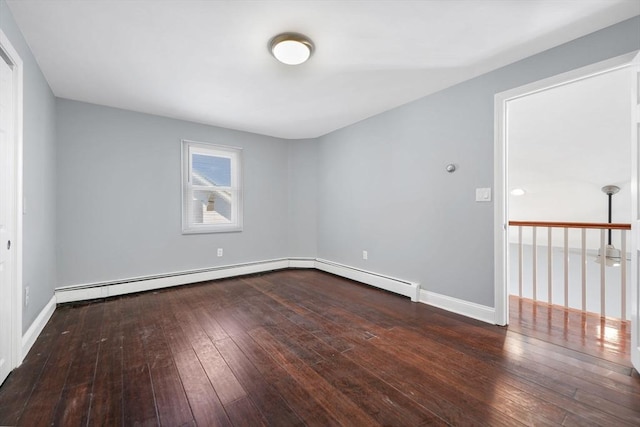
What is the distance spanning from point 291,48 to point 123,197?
284 cm

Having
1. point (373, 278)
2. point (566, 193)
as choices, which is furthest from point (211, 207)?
point (566, 193)

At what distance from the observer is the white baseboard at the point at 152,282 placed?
10.1ft

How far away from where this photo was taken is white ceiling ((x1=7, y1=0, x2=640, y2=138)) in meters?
1.73

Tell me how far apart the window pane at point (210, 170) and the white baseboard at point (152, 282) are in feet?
4.30

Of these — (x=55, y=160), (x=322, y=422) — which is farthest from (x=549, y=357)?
(x=55, y=160)

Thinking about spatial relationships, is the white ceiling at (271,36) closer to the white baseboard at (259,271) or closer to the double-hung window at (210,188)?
the double-hung window at (210,188)

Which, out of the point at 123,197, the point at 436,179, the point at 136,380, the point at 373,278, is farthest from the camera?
the point at 373,278

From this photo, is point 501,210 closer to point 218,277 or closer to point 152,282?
point 218,277

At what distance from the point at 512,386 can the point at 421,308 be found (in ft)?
4.22

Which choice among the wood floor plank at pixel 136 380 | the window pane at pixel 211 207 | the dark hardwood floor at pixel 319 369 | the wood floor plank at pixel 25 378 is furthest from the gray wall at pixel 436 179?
the wood floor plank at pixel 25 378

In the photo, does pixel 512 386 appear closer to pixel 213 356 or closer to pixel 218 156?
pixel 213 356

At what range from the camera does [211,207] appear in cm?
412

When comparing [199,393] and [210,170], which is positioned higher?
[210,170]

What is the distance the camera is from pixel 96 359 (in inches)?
75.5
